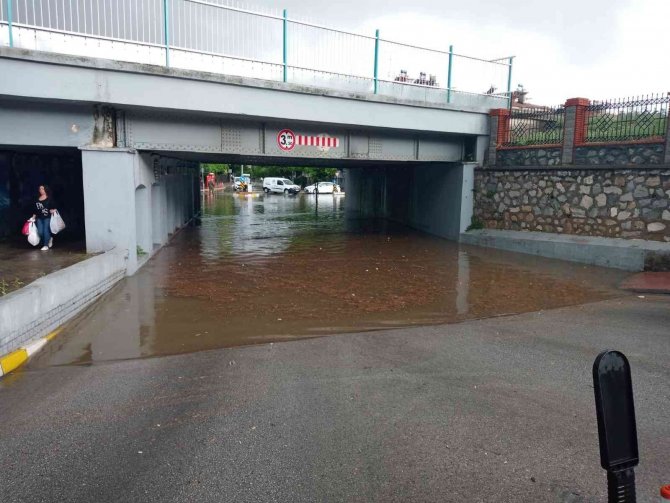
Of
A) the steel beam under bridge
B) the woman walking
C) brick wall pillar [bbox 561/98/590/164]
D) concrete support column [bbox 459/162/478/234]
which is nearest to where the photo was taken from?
the woman walking

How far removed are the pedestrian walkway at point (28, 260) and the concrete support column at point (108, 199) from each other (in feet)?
1.73

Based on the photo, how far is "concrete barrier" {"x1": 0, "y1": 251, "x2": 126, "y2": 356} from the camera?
19.3 ft

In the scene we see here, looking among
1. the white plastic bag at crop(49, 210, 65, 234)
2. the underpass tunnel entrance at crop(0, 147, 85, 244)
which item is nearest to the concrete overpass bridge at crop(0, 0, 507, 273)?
the underpass tunnel entrance at crop(0, 147, 85, 244)

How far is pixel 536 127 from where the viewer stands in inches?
617

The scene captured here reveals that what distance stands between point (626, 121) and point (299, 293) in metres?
9.45

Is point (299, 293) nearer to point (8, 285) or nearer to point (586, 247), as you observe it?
point (8, 285)

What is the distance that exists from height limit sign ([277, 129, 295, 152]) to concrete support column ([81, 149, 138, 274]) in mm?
4120

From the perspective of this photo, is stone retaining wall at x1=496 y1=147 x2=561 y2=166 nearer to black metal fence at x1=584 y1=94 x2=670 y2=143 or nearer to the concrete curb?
black metal fence at x1=584 y1=94 x2=670 y2=143

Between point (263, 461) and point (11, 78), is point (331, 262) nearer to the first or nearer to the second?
point (11, 78)

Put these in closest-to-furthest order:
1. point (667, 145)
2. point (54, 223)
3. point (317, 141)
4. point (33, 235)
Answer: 1. point (33, 235)
2. point (54, 223)
3. point (667, 145)
4. point (317, 141)

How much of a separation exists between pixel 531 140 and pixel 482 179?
6.16ft

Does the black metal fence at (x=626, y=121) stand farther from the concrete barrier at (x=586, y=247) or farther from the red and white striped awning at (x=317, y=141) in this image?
the red and white striped awning at (x=317, y=141)

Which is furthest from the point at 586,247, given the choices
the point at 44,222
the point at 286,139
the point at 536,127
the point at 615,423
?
the point at 44,222

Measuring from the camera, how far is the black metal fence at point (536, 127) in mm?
14969
